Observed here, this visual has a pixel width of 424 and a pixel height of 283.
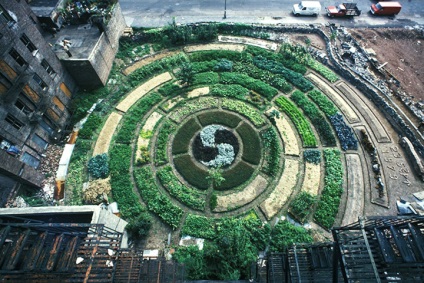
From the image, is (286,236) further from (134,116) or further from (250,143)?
(134,116)

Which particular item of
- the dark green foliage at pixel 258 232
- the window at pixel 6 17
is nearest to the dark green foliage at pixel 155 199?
the dark green foliage at pixel 258 232

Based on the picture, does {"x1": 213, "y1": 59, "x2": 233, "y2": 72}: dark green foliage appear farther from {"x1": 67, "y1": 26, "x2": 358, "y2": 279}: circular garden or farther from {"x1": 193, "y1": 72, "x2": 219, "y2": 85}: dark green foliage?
{"x1": 193, "y1": 72, "x2": 219, "y2": 85}: dark green foliage

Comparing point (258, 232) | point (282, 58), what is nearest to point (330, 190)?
point (258, 232)

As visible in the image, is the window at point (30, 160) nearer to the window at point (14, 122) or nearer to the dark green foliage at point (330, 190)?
the window at point (14, 122)

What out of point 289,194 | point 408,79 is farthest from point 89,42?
point 408,79

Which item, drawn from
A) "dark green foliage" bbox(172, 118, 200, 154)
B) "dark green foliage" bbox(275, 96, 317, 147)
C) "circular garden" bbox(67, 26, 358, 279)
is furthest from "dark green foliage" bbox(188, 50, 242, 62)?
"dark green foliage" bbox(172, 118, 200, 154)

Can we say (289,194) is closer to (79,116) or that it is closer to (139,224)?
(139,224)
